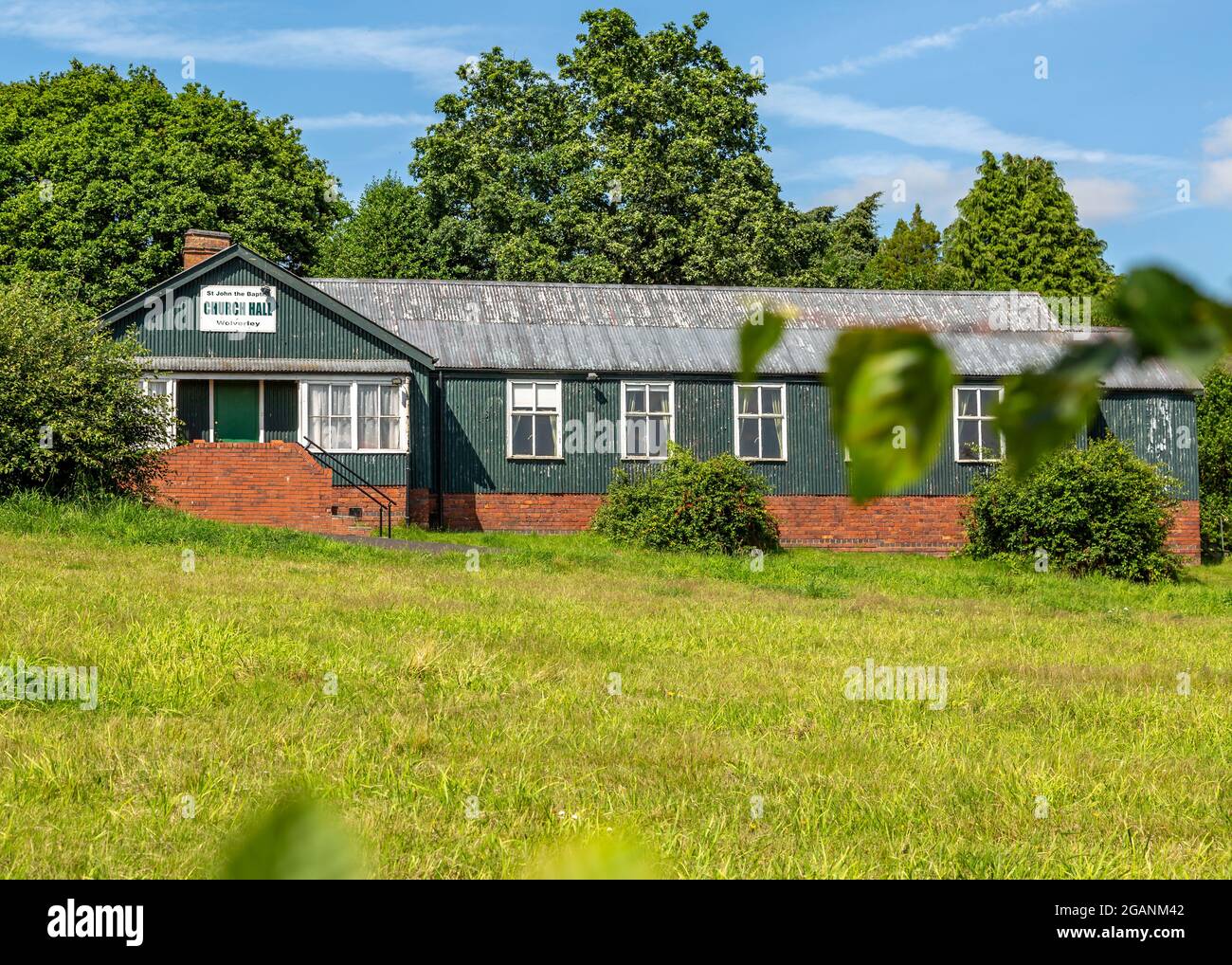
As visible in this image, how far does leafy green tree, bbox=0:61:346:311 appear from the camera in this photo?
1436 inches

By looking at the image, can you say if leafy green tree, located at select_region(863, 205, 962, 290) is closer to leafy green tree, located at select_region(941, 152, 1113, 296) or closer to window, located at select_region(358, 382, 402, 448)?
leafy green tree, located at select_region(941, 152, 1113, 296)

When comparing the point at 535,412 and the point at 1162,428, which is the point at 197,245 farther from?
the point at 1162,428

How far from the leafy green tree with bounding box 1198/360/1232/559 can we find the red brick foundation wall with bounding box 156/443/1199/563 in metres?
3.16

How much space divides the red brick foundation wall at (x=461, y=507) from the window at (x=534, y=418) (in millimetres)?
1063

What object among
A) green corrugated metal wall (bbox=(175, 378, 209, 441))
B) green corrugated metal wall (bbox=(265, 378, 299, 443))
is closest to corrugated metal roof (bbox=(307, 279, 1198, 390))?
green corrugated metal wall (bbox=(265, 378, 299, 443))

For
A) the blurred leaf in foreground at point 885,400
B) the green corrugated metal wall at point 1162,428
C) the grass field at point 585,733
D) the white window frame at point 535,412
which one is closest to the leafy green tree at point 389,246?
the white window frame at point 535,412

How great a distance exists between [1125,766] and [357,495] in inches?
767

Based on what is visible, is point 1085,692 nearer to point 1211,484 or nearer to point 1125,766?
point 1125,766

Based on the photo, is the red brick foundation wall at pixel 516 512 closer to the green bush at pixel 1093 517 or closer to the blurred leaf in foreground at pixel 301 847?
the green bush at pixel 1093 517

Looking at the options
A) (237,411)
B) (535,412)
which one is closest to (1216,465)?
(535,412)

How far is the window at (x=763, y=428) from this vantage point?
28719 mm

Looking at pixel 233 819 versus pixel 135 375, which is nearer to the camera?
pixel 233 819
